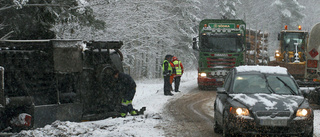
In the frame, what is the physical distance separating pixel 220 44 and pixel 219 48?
0.21 metres

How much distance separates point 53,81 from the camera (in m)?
9.17

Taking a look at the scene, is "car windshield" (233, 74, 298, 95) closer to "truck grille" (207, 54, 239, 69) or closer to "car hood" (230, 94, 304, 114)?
"car hood" (230, 94, 304, 114)

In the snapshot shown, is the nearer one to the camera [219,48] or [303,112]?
[303,112]

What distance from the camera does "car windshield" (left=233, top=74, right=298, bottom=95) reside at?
342 inches

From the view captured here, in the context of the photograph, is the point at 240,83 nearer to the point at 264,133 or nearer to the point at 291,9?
the point at 264,133

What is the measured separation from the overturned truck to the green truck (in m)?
11.3

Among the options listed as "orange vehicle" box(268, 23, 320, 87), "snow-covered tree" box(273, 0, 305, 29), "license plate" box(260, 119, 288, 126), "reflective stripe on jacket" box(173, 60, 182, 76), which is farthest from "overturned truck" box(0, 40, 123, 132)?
"snow-covered tree" box(273, 0, 305, 29)

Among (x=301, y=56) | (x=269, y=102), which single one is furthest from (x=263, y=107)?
(x=301, y=56)

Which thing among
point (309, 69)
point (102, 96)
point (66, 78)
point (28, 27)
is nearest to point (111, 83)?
point (102, 96)

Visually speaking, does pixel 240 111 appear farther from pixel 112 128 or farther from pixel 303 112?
pixel 112 128

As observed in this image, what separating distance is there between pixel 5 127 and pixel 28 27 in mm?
5272

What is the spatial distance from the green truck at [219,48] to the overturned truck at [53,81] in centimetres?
1132

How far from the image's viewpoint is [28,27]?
42.1 ft

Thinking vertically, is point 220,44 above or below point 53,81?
above
